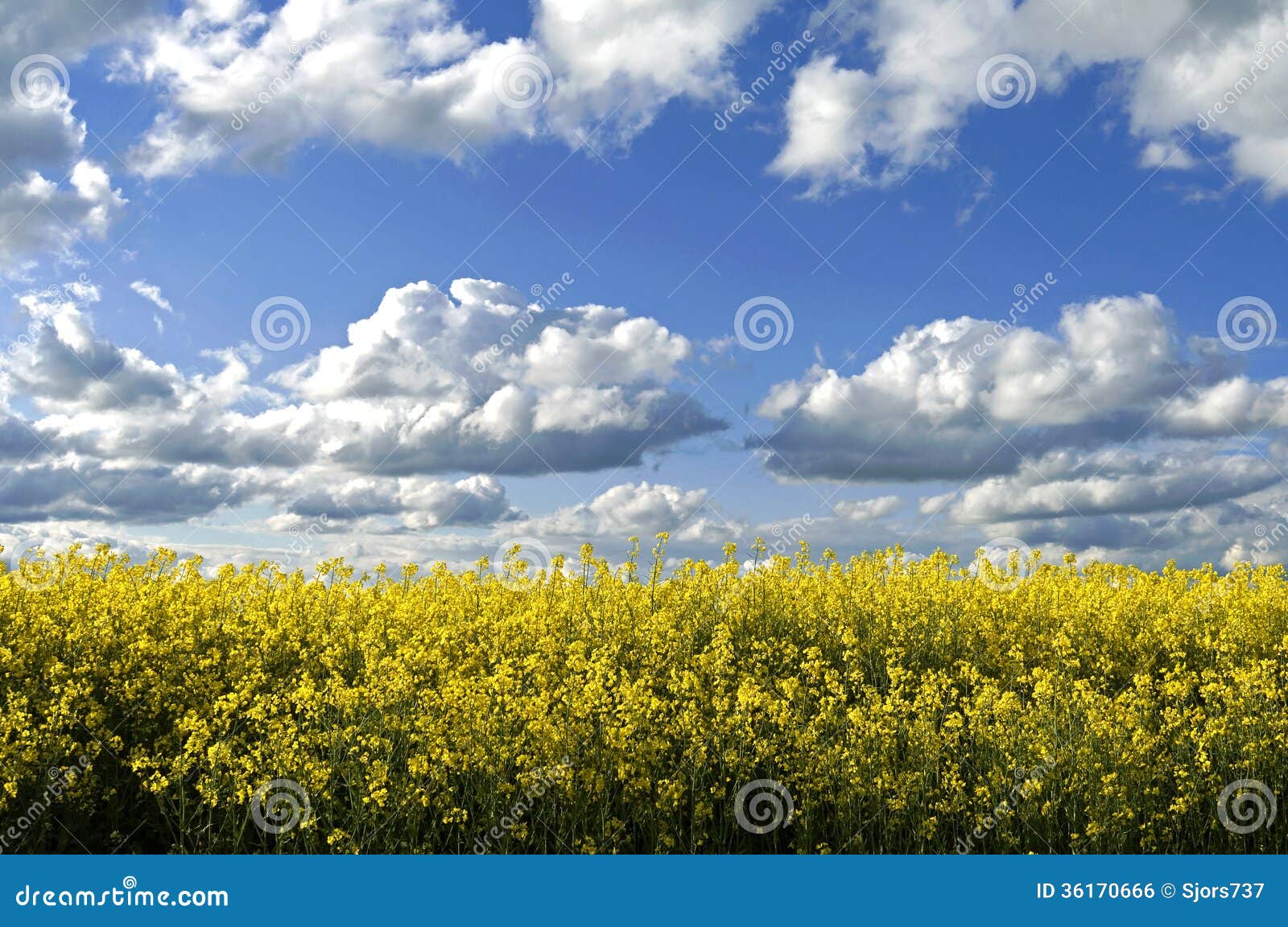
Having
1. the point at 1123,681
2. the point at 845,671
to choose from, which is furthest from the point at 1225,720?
the point at 845,671

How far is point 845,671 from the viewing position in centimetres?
819

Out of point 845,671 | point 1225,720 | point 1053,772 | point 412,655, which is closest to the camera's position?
point 1053,772

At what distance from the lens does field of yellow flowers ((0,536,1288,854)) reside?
18.4 feet

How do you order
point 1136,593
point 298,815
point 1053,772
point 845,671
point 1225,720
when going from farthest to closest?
point 1136,593 < point 845,671 < point 1225,720 < point 1053,772 < point 298,815

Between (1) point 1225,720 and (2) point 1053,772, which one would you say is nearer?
(2) point 1053,772

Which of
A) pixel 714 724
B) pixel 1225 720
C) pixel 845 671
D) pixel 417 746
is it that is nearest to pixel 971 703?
pixel 845 671

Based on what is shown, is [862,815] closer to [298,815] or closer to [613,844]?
[613,844]

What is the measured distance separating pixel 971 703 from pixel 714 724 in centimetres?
246

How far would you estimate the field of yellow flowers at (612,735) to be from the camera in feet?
18.4

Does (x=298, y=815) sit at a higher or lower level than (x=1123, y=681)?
lower

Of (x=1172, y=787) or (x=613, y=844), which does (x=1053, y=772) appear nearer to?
(x=1172, y=787)

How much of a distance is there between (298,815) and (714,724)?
8.37 feet

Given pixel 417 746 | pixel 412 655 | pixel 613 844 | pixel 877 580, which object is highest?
pixel 877 580

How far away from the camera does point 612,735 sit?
5738mm
